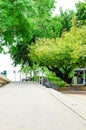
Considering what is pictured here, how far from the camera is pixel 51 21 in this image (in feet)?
160

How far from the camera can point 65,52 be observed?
42500 millimetres

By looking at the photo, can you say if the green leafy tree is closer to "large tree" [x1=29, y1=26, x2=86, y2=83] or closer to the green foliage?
"large tree" [x1=29, y1=26, x2=86, y2=83]

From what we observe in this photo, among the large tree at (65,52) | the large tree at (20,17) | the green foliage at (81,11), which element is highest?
the green foliage at (81,11)

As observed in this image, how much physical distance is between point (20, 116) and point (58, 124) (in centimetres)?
139

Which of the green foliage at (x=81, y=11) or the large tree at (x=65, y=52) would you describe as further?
the green foliage at (x=81, y=11)

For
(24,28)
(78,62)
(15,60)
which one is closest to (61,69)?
(78,62)

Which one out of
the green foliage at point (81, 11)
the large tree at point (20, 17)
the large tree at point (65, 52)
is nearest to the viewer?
the large tree at point (20, 17)

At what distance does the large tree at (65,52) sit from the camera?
139ft

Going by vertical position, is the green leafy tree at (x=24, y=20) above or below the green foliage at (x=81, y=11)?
below

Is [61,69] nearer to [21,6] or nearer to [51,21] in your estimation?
[51,21]

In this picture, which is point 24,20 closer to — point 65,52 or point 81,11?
point 65,52

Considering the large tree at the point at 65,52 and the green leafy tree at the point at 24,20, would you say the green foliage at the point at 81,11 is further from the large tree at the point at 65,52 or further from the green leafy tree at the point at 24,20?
the large tree at the point at 65,52

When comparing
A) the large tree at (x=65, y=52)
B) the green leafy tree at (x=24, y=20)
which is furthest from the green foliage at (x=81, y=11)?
the large tree at (x=65, y=52)

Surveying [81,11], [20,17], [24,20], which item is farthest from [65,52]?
[81,11]
